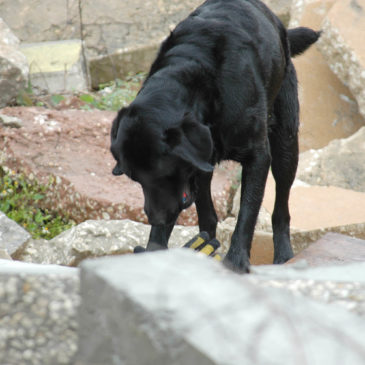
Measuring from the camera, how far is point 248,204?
11.3 feet

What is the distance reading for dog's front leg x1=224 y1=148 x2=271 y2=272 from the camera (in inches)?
133

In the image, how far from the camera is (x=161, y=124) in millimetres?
2908

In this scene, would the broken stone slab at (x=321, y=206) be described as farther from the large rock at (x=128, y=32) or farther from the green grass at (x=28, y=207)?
the large rock at (x=128, y=32)

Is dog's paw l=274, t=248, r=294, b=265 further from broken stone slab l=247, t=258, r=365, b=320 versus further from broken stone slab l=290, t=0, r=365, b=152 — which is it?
broken stone slab l=290, t=0, r=365, b=152

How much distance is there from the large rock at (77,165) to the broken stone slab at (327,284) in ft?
9.86

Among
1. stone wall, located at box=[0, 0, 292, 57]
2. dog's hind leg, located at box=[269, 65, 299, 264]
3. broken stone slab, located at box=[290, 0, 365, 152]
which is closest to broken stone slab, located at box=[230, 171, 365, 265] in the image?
dog's hind leg, located at box=[269, 65, 299, 264]

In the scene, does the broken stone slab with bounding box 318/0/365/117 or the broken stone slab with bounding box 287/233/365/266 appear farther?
the broken stone slab with bounding box 318/0/365/117

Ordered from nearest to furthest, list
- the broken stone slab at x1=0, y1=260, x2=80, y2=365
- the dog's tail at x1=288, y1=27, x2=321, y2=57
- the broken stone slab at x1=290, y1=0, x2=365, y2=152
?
the broken stone slab at x1=0, y1=260, x2=80, y2=365 → the dog's tail at x1=288, y1=27, x2=321, y2=57 → the broken stone slab at x1=290, y1=0, x2=365, y2=152

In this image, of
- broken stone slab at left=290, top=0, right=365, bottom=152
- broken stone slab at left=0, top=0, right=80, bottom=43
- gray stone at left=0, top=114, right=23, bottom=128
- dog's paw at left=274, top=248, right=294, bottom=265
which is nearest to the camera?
dog's paw at left=274, top=248, right=294, bottom=265

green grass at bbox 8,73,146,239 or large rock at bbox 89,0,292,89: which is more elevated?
large rock at bbox 89,0,292,89

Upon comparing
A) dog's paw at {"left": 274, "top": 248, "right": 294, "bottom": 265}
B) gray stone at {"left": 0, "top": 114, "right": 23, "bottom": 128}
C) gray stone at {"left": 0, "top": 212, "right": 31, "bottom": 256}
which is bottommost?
gray stone at {"left": 0, "top": 212, "right": 31, "bottom": 256}

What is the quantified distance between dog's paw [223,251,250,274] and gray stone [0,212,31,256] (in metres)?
1.55

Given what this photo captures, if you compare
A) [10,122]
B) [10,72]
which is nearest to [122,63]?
[10,72]

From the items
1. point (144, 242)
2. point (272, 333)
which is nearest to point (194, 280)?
point (272, 333)
